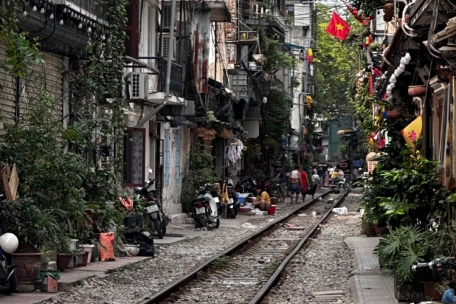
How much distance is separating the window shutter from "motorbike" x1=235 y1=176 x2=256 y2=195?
1698 centimetres

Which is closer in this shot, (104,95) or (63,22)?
(63,22)

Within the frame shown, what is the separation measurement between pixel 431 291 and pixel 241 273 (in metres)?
6.33

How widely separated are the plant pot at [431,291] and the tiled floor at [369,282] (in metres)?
0.80

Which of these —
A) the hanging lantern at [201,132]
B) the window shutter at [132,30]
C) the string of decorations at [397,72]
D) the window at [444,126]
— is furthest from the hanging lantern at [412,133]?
the hanging lantern at [201,132]

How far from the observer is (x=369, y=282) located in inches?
619

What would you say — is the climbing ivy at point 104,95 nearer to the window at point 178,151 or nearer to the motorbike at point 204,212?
the motorbike at point 204,212

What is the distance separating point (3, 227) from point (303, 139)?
60554 millimetres

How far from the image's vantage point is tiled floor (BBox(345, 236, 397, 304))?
45.1ft

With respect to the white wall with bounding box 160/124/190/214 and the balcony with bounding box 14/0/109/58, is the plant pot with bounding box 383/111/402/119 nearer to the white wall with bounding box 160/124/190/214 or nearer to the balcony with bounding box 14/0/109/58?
the balcony with bounding box 14/0/109/58

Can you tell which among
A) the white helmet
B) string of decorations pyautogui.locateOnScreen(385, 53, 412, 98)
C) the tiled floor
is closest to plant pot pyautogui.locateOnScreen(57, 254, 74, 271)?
the white helmet

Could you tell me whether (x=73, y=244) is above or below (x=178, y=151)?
below

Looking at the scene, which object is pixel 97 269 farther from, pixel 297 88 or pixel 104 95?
pixel 297 88

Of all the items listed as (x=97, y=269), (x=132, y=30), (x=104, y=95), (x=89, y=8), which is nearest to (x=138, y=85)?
(x=132, y=30)

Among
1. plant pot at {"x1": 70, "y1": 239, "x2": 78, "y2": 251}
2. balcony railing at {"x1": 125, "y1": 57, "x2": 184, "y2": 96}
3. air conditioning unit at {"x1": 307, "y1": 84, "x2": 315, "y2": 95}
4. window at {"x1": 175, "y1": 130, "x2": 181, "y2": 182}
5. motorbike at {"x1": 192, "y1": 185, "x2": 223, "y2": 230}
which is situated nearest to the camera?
plant pot at {"x1": 70, "y1": 239, "x2": 78, "y2": 251}
